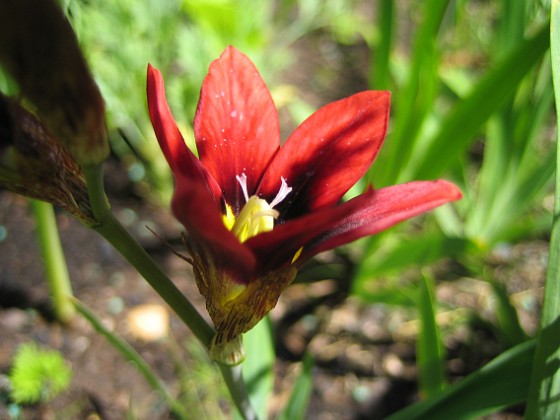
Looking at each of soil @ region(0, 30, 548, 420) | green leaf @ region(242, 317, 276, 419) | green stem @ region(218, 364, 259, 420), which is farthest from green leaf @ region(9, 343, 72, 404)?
green stem @ region(218, 364, 259, 420)

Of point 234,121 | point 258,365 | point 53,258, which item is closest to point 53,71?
point 234,121

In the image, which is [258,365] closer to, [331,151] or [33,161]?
[331,151]

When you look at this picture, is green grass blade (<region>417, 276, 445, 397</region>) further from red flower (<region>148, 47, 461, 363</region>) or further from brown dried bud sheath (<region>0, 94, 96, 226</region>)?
brown dried bud sheath (<region>0, 94, 96, 226</region>)

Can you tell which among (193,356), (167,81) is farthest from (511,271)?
(167,81)

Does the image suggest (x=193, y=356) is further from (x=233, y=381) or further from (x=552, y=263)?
(x=552, y=263)

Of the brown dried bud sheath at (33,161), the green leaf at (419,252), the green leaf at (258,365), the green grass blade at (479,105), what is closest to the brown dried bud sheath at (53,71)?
the brown dried bud sheath at (33,161)

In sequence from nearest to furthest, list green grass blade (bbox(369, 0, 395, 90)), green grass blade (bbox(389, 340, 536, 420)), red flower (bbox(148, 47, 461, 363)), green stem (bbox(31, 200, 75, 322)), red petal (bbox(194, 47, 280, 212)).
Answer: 1. red flower (bbox(148, 47, 461, 363))
2. red petal (bbox(194, 47, 280, 212))
3. green grass blade (bbox(389, 340, 536, 420))
4. green stem (bbox(31, 200, 75, 322))
5. green grass blade (bbox(369, 0, 395, 90))
